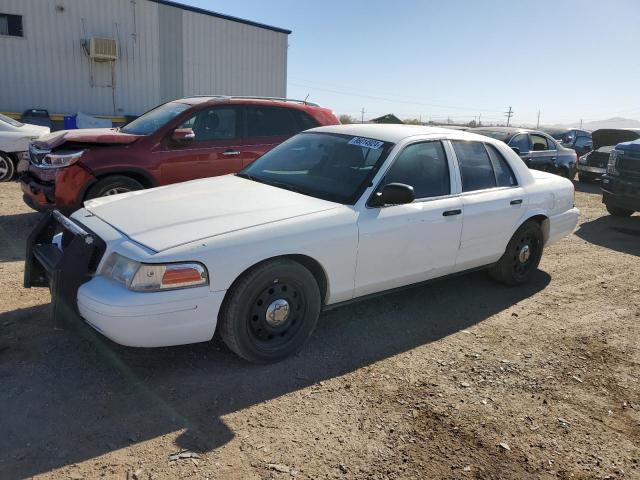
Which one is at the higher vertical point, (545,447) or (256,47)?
(256,47)

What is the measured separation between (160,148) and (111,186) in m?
0.77

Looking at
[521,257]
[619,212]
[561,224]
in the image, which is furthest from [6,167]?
[619,212]

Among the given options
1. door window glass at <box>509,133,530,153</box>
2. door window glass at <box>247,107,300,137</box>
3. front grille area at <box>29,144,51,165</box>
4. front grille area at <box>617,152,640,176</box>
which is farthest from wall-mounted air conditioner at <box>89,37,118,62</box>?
front grille area at <box>617,152,640,176</box>

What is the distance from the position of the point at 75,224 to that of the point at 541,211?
14.4 ft

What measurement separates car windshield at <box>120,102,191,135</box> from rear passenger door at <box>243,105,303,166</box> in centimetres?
90

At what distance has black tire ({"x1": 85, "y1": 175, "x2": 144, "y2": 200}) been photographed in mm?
6223

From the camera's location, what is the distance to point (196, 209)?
146 inches

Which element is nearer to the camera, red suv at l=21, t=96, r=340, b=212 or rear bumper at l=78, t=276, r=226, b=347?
rear bumper at l=78, t=276, r=226, b=347

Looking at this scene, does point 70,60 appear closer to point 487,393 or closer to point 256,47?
point 256,47

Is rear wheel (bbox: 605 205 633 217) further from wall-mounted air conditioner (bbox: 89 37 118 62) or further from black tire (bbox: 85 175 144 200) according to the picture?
wall-mounted air conditioner (bbox: 89 37 118 62)

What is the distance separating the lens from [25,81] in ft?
51.4

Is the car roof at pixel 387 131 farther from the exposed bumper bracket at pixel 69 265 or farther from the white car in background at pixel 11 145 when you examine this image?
the white car in background at pixel 11 145

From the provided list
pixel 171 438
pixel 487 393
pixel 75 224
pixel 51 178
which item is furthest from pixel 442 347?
pixel 51 178

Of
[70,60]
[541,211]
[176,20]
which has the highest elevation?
[176,20]
